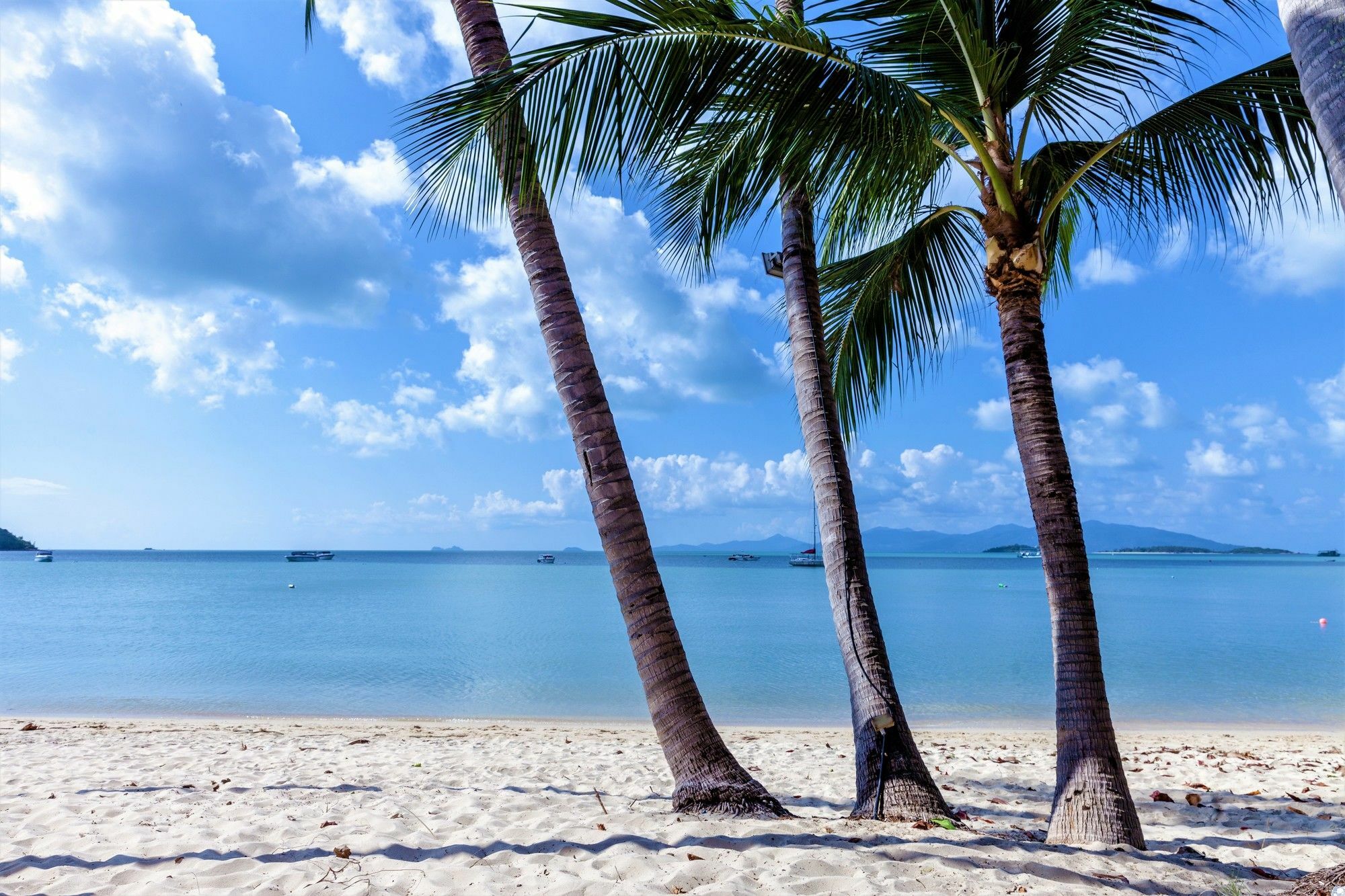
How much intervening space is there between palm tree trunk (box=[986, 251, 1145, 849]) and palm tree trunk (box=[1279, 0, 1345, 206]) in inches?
77.9

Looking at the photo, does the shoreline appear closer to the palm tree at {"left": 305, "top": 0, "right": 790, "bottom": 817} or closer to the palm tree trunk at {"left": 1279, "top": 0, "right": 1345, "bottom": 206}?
the palm tree at {"left": 305, "top": 0, "right": 790, "bottom": 817}

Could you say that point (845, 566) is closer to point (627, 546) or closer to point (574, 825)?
point (627, 546)

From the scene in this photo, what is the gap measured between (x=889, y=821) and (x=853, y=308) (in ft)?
12.0

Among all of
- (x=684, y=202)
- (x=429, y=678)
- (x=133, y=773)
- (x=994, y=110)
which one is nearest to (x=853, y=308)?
(x=684, y=202)

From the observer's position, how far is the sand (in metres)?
3.08

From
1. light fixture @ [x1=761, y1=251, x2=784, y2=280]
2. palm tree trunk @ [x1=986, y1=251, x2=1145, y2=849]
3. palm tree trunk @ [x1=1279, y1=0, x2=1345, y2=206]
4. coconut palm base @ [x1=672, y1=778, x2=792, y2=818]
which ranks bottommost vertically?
coconut palm base @ [x1=672, y1=778, x2=792, y2=818]

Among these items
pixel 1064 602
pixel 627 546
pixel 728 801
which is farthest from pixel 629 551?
pixel 1064 602

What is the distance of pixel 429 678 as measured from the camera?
50.8ft

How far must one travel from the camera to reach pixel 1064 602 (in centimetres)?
368

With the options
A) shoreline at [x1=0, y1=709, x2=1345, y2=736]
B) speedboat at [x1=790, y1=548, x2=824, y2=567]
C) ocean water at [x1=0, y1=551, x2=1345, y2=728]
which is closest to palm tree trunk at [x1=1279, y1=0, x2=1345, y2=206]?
shoreline at [x1=0, y1=709, x2=1345, y2=736]

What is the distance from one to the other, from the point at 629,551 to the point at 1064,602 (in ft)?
7.17

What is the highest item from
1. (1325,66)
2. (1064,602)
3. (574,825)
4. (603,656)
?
(1325,66)

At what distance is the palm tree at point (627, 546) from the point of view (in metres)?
3.80

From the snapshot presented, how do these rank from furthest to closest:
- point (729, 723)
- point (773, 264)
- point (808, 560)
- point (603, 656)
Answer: point (808, 560), point (603, 656), point (729, 723), point (773, 264)
